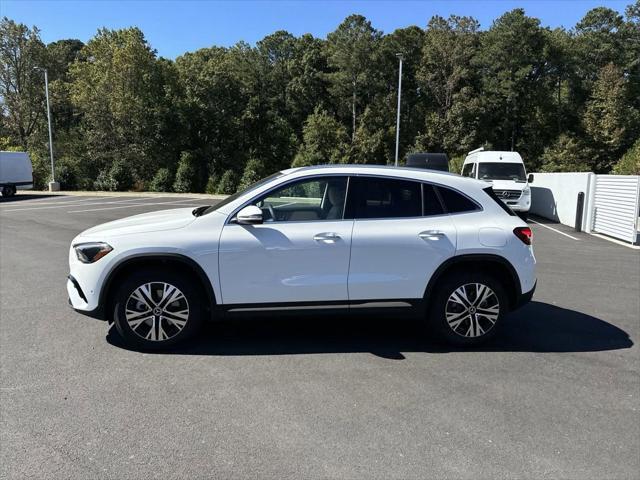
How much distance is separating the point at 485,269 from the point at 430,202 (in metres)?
0.84

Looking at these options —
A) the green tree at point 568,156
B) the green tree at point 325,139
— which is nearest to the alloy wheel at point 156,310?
the green tree at point 325,139

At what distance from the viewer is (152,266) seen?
4500mm

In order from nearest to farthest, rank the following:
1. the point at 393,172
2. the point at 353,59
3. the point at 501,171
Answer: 1. the point at 393,172
2. the point at 501,171
3. the point at 353,59

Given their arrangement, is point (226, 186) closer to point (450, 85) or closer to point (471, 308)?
point (450, 85)

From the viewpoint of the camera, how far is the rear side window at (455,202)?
4.75m

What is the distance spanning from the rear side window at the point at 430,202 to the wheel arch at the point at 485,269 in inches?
18.6

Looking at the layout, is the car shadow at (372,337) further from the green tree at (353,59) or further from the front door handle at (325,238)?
the green tree at (353,59)

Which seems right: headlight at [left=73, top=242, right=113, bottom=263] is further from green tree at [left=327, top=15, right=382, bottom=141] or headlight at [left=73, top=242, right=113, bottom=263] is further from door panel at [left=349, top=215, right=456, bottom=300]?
green tree at [left=327, top=15, right=382, bottom=141]

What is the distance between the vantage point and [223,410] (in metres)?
3.56

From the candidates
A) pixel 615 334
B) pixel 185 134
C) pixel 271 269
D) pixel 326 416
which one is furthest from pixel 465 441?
pixel 185 134

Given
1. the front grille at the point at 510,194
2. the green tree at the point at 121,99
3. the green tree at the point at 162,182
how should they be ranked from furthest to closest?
the green tree at the point at 121,99, the green tree at the point at 162,182, the front grille at the point at 510,194

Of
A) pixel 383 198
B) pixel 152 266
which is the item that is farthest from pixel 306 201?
pixel 152 266

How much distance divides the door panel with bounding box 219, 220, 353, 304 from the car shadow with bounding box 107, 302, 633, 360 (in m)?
0.34

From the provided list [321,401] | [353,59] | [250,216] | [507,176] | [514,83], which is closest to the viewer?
[321,401]
